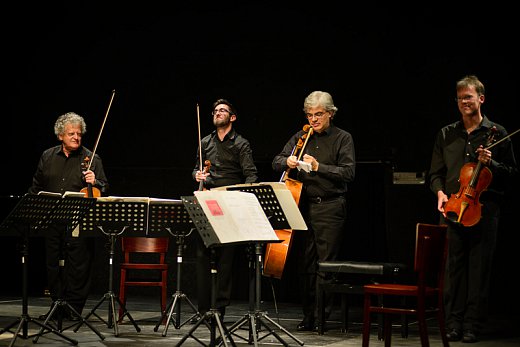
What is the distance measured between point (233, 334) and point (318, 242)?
994mm

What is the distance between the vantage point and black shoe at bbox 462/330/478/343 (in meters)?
5.72

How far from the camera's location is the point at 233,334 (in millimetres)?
5730

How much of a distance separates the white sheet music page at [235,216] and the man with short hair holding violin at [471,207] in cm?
166

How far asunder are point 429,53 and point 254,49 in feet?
5.71

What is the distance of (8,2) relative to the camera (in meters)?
9.16

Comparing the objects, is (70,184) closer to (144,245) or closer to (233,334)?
(144,245)

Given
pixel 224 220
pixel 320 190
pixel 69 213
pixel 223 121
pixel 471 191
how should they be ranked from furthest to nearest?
pixel 223 121 < pixel 320 190 < pixel 471 191 < pixel 69 213 < pixel 224 220

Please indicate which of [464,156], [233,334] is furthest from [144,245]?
[464,156]

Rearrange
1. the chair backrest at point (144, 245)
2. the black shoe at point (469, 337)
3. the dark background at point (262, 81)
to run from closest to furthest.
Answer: the black shoe at point (469, 337)
the chair backrest at point (144, 245)
the dark background at point (262, 81)

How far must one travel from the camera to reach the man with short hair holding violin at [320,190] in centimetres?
621

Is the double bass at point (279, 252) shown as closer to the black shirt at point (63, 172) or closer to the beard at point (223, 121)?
the beard at point (223, 121)

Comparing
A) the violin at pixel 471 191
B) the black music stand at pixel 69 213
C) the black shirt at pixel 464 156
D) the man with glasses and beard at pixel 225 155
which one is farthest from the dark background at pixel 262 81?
the black music stand at pixel 69 213

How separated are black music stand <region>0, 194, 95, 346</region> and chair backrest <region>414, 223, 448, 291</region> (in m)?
2.25

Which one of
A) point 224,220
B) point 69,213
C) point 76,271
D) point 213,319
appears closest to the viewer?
point 224,220
